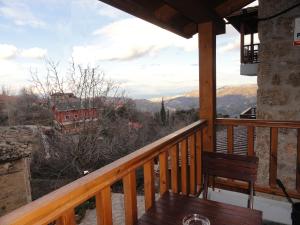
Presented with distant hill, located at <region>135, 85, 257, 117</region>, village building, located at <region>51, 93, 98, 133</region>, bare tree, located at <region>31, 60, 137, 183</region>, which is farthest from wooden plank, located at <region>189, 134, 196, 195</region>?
village building, located at <region>51, 93, 98, 133</region>

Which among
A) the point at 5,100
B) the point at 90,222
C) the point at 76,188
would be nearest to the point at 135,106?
the point at 5,100

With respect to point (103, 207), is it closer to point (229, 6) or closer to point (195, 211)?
point (195, 211)

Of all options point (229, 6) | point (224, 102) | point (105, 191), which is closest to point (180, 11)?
point (229, 6)

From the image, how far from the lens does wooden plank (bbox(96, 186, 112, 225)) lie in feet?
3.83

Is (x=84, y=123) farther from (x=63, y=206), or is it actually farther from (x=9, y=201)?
(x=63, y=206)

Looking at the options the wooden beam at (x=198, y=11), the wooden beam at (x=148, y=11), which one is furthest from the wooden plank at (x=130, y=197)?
the wooden beam at (x=198, y=11)

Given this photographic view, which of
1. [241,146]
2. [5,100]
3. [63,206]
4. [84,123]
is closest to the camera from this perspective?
[63,206]

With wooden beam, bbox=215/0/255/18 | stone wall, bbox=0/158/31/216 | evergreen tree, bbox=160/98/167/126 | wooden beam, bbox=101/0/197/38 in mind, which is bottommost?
stone wall, bbox=0/158/31/216

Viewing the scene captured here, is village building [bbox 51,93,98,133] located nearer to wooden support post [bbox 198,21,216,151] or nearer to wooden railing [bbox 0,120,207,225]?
wooden support post [bbox 198,21,216,151]

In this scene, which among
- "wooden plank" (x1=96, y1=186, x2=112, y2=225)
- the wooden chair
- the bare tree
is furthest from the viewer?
the bare tree

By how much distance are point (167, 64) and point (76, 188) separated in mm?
16769

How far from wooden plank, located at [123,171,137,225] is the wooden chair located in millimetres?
760

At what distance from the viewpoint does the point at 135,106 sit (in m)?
12.0

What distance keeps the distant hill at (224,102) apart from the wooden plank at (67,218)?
477cm
